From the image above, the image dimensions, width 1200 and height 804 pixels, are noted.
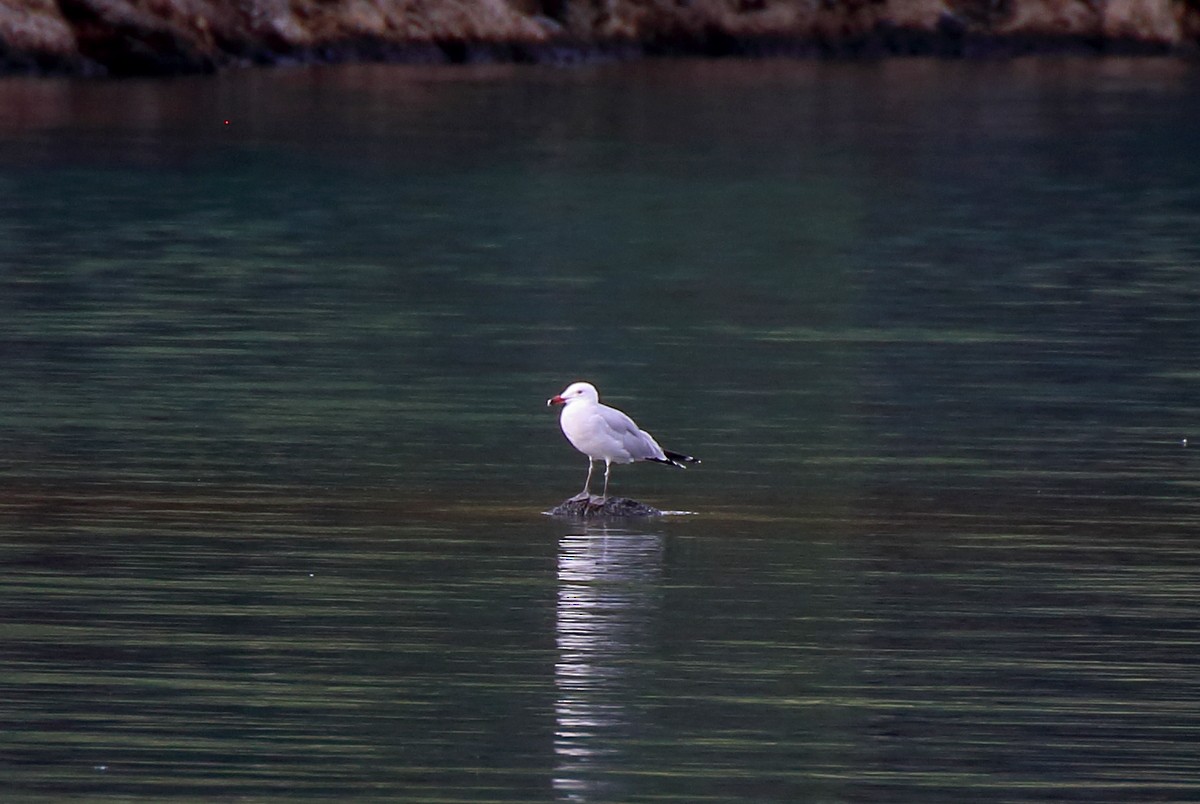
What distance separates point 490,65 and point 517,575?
53827 millimetres

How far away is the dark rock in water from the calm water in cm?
16

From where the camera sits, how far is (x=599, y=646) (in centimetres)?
951

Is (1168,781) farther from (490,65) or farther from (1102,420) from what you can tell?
(490,65)

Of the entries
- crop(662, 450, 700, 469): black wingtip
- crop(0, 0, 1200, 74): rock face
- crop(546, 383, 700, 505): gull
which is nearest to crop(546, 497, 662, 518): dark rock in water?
crop(546, 383, 700, 505): gull

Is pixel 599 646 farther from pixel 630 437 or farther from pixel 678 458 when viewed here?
pixel 678 458

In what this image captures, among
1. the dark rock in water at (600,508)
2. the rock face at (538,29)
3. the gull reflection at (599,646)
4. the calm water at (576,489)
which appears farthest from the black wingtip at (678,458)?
the rock face at (538,29)

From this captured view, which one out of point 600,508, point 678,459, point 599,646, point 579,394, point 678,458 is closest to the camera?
point 599,646

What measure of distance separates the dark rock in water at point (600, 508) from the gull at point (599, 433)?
2 cm

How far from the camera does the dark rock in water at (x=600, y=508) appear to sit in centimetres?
1191

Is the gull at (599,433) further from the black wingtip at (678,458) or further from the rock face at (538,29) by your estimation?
the rock face at (538,29)

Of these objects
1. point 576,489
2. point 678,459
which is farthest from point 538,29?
point 576,489

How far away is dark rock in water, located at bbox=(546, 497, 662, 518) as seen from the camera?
11914mm

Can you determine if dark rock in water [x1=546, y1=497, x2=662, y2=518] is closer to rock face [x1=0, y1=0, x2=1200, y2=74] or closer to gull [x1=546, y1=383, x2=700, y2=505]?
gull [x1=546, y1=383, x2=700, y2=505]

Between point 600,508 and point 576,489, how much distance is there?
3.13 ft
